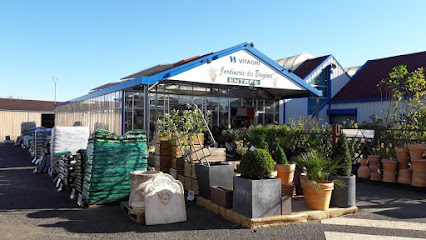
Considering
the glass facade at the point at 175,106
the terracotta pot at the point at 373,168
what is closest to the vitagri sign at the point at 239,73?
the glass facade at the point at 175,106

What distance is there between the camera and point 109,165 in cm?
721

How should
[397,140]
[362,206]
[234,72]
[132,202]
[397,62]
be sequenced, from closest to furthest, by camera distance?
[132,202] < [362,206] < [397,140] < [234,72] < [397,62]

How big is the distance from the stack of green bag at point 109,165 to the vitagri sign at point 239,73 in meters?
6.74

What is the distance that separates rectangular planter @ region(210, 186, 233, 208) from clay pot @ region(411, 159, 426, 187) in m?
5.20

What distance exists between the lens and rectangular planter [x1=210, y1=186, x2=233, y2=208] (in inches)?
247

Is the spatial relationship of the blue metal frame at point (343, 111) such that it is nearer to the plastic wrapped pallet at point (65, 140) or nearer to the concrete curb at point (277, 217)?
the plastic wrapped pallet at point (65, 140)

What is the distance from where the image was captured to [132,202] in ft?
20.0

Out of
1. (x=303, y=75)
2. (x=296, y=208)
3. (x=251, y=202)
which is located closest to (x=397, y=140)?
(x=296, y=208)

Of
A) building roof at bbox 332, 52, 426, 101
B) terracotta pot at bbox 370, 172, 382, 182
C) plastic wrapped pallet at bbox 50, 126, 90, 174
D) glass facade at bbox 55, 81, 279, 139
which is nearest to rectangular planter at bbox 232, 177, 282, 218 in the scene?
terracotta pot at bbox 370, 172, 382, 182

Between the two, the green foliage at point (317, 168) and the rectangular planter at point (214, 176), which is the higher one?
the green foliage at point (317, 168)

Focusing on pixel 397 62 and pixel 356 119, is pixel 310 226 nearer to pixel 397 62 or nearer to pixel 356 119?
pixel 356 119

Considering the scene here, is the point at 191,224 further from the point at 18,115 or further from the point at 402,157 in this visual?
the point at 18,115

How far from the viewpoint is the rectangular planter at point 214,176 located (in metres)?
6.99

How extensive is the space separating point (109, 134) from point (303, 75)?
2024 cm
